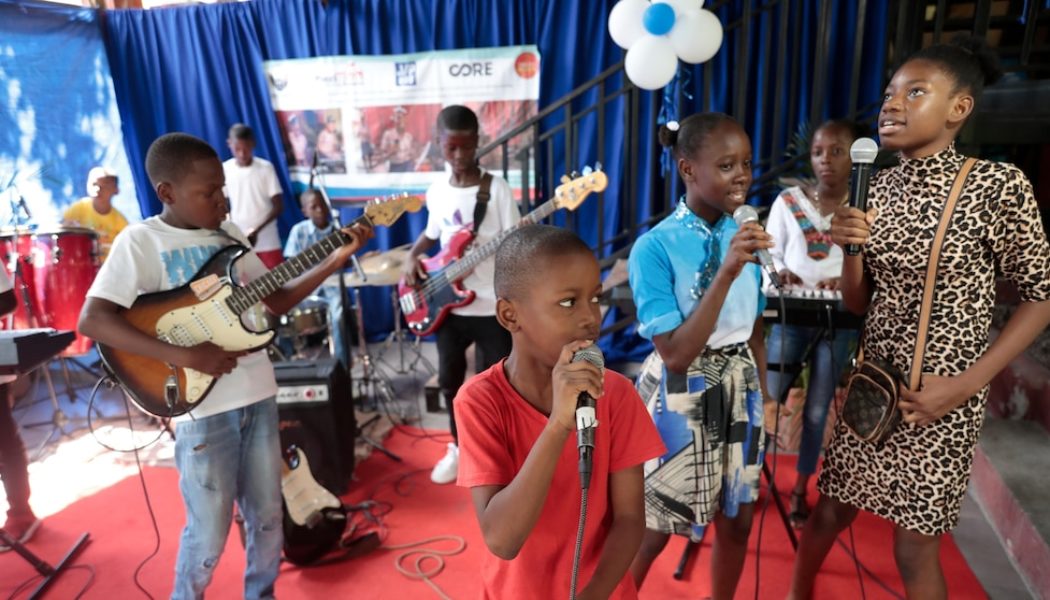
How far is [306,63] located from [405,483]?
4511 millimetres

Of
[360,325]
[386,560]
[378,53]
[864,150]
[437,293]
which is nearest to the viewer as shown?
[864,150]

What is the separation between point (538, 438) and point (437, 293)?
2214 mm

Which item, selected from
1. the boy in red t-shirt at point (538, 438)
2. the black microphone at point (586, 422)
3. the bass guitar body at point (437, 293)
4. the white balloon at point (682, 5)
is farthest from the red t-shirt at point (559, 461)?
the white balloon at point (682, 5)

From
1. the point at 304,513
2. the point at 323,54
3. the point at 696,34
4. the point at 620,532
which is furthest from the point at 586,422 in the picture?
the point at 323,54

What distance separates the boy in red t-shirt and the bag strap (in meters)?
0.86

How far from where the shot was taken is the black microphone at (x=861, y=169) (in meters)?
1.38

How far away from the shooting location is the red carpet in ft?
7.95

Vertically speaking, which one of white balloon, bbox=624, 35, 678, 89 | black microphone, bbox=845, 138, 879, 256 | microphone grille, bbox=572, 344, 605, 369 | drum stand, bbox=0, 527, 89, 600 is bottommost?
drum stand, bbox=0, 527, 89, 600

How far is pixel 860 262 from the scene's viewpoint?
5.48ft

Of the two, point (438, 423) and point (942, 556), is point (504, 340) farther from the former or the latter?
point (942, 556)

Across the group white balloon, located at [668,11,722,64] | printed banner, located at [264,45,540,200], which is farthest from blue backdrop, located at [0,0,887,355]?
white balloon, located at [668,11,722,64]

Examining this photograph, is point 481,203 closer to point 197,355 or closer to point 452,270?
point 452,270

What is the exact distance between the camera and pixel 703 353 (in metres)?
1.74

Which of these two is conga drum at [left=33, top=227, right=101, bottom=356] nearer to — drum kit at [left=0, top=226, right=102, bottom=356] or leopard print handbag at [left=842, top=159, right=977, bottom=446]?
drum kit at [left=0, top=226, right=102, bottom=356]
